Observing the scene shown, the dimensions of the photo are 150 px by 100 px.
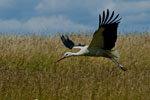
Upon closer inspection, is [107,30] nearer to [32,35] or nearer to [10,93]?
[10,93]

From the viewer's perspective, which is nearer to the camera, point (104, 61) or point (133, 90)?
point (133, 90)

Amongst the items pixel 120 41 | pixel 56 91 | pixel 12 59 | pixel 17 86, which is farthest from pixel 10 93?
pixel 120 41

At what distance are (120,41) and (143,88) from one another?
18.7 ft

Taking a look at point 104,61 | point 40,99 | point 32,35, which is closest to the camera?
point 40,99

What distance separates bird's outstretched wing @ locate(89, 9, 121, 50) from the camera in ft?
16.9

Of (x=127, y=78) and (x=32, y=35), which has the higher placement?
(x=32, y=35)

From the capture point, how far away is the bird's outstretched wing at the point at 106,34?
203 inches

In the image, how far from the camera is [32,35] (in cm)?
1210

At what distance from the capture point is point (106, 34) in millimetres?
5457

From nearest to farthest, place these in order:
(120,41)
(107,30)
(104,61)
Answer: (107,30) → (104,61) → (120,41)

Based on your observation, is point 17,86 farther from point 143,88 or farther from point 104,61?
point 104,61

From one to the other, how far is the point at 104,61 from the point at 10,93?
4.22 metres

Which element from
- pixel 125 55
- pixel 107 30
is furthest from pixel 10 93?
pixel 125 55

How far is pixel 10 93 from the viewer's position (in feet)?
16.7
